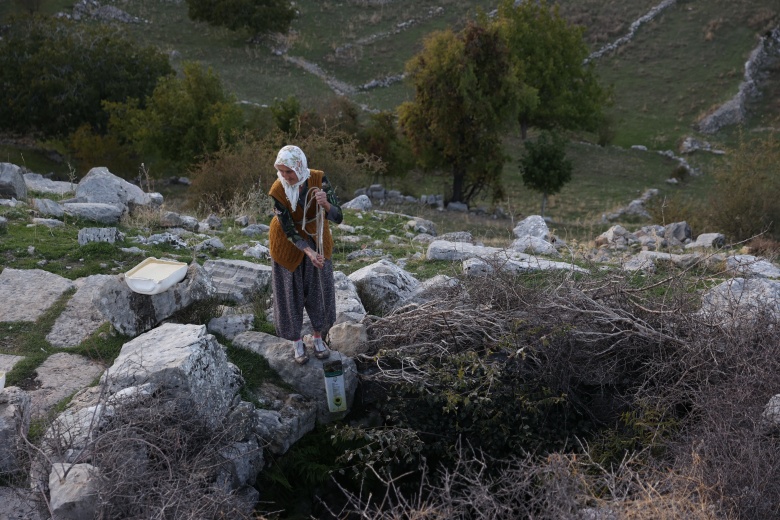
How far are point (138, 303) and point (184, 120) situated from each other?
13.7 m

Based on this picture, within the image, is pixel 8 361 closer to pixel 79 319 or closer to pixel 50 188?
pixel 79 319

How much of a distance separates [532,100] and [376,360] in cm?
1500

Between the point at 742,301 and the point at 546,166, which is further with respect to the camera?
the point at 546,166

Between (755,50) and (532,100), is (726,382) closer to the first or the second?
(532,100)

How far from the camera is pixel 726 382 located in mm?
5344

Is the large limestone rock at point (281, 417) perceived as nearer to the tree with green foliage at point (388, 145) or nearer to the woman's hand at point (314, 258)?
the woman's hand at point (314, 258)

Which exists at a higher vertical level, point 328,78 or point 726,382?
point 726,382

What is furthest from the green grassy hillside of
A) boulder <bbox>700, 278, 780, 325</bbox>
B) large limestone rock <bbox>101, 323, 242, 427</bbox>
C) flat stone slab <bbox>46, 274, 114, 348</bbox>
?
large limestone rock <bbox>101, 323, 242, 427</bbox>

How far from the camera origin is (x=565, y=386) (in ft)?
18.8

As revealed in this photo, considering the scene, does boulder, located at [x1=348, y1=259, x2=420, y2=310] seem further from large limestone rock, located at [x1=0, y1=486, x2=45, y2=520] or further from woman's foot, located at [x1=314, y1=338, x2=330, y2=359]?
large limestone rock, located at [x1=0, y1=486, x2=45, y2=520]

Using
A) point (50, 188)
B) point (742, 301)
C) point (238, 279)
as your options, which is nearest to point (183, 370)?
point (238, 279)

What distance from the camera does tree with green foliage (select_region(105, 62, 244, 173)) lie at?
18438 millimetres

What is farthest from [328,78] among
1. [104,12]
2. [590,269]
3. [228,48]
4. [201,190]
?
[590,269]

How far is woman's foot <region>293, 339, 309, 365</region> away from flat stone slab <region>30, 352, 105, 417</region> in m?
1.51
